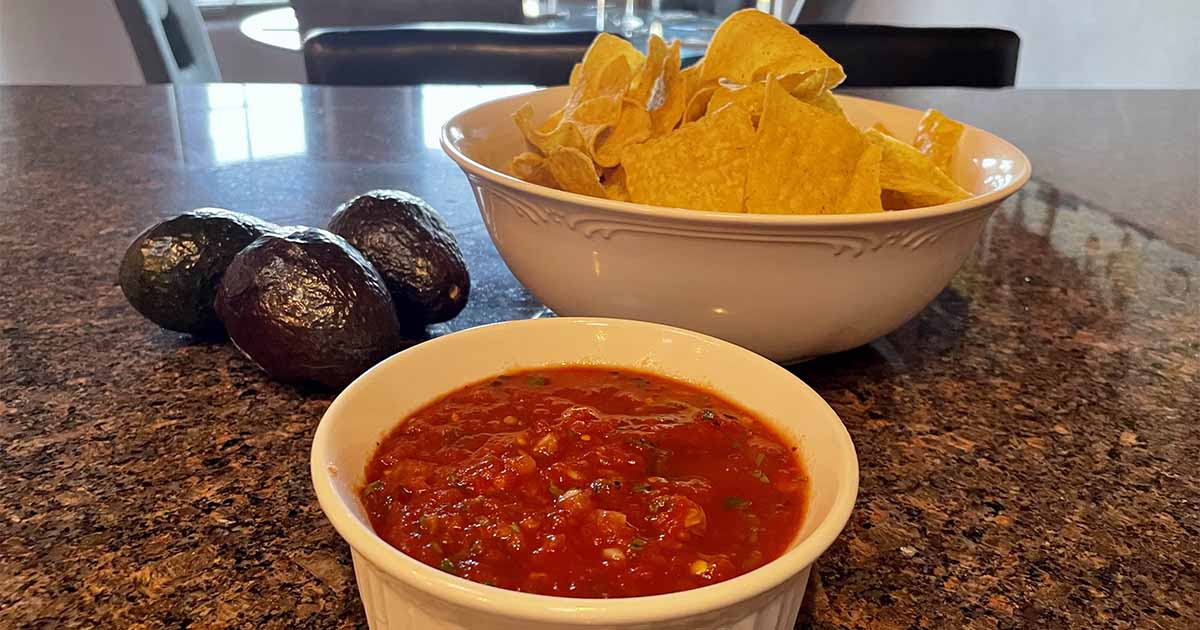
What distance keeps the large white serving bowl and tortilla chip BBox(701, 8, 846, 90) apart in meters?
0.26

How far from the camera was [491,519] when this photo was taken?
655 mm

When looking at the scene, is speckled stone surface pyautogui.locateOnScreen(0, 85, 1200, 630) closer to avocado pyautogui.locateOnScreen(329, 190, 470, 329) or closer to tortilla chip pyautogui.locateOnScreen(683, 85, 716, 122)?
avocado pyautogui.locateOnScreen(329, 190, 470, 329)

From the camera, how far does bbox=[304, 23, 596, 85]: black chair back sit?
9.61ft

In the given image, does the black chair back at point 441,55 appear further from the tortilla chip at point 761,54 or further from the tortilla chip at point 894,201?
the tortilla chip at point 894,201

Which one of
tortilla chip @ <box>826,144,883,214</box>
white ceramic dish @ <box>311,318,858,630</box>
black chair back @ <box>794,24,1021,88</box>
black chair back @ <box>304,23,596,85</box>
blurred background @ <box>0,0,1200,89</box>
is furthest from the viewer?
blurred background @ <box>0,0,1200,89</box>

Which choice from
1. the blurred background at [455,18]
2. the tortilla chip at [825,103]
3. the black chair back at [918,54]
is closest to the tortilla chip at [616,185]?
the tortilla chip at [825,103]

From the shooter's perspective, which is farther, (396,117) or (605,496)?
(396,117)

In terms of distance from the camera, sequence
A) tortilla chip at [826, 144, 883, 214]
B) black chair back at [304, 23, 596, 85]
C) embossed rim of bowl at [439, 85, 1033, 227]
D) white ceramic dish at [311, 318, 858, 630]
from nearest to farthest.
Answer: white ceramic dish at [311, 318, 858, 630], embossed rim of bowl at [439, 85, 1033, 227], tortilla chip at [826, 144, 883, 214], black chair back at [304, 23, 596, 85]

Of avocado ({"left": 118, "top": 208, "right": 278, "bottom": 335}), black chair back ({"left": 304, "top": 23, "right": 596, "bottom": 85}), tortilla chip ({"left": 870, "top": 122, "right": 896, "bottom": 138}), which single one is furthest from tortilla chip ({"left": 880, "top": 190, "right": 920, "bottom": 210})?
black chair back ({"left": 304, "top": 23, "right": 596, "bottom": 85})

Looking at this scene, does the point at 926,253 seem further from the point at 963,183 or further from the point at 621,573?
the point at 621,573

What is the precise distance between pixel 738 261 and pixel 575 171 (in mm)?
236

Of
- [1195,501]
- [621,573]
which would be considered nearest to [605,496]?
[621,573]

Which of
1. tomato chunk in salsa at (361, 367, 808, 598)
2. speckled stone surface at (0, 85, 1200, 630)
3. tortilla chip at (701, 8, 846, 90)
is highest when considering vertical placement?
tortilla chip at (701, 8, 846, 90)

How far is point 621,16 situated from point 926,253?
4.84m
